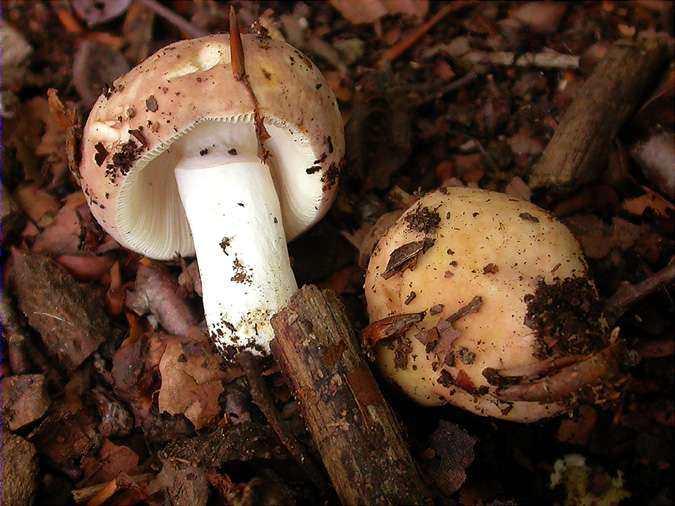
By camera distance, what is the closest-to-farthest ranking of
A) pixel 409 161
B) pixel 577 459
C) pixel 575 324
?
pixel 575 324
pixel 577 459
pixel 409 161

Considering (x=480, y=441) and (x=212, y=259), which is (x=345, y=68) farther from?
(x=480, y=441)

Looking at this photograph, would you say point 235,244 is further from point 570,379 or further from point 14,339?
point 570,379

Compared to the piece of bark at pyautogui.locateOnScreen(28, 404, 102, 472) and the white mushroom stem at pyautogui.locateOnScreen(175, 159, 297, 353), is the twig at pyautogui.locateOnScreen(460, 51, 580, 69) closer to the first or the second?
the white mushroom stem at pyautogui.locateOnScreen(175, 159, 297, 353)

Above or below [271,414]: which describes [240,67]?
above

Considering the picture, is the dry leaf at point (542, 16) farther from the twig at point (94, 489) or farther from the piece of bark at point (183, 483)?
the twig at point (94, 489)

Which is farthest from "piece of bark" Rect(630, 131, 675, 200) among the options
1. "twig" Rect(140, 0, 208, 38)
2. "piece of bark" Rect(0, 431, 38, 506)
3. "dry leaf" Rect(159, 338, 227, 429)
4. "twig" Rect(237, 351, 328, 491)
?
"piece of bark" Rect(0, 431, 38, 506)

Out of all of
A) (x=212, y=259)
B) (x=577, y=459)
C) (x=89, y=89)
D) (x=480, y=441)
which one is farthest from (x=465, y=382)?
(x=89, y=89)

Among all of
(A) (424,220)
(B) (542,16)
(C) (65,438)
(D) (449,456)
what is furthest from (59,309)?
(B) (542,16)
